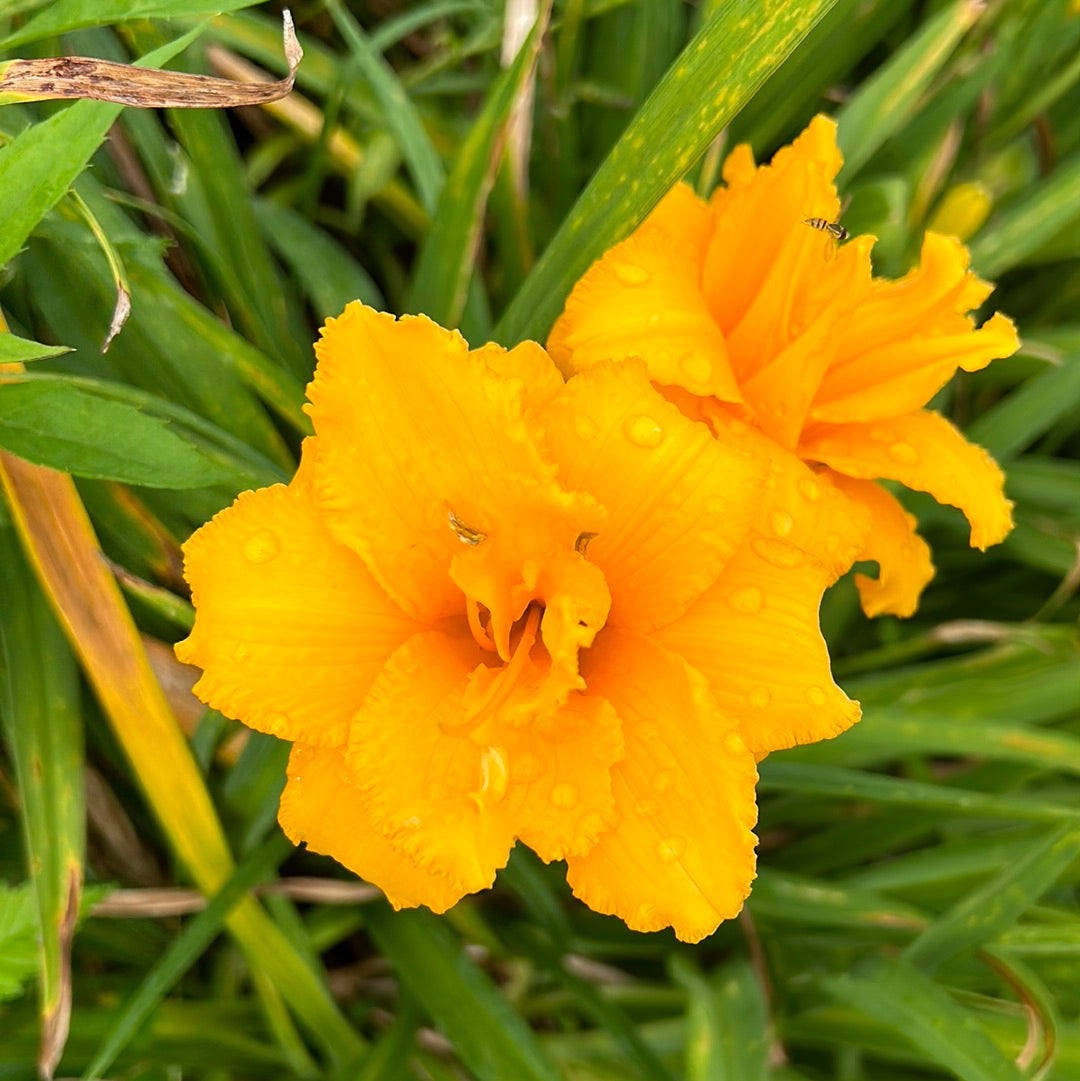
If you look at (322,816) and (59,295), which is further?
(59,295)

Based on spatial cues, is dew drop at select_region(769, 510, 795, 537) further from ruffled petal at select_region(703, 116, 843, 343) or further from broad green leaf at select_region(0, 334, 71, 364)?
broad green leaf at select_region(0, 334, 71, 364)

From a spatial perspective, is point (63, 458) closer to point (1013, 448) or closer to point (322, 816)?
point (322, 816)

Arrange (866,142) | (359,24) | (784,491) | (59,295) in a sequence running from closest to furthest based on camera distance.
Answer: (784,491) < (59,295) < (866,142) < (359,24)

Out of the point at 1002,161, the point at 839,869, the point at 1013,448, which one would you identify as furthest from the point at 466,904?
the point at 1002,161

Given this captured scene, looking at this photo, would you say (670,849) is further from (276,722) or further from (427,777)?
(276,722)

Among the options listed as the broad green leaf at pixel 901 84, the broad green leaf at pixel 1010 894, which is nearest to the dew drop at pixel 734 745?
the broad green leaf at pixel 1010 894
